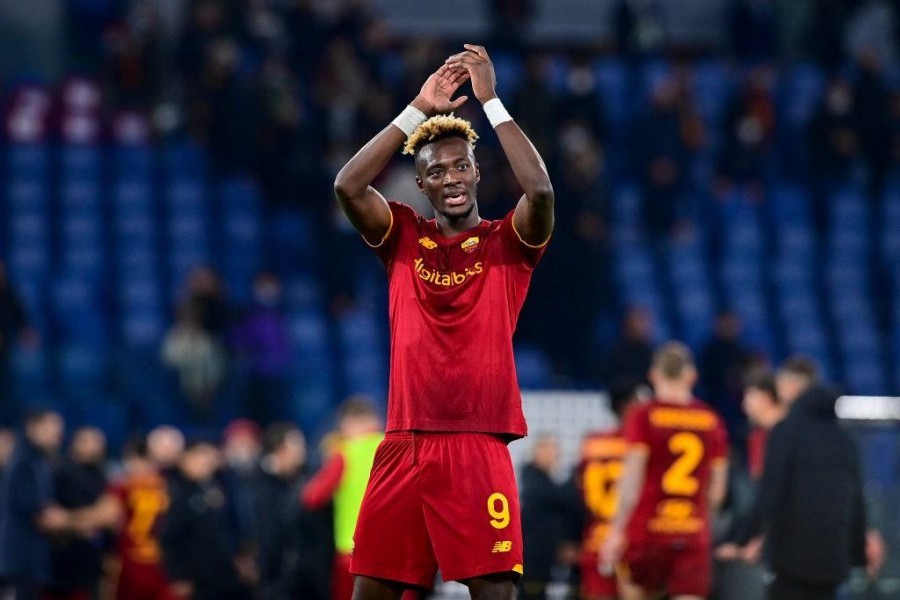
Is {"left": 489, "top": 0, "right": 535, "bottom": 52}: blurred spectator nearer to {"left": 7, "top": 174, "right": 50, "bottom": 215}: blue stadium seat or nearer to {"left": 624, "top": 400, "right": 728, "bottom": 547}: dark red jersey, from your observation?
{"left": 7, "top": 174, "right": 50, "bottom": 215}: blue stadium seat

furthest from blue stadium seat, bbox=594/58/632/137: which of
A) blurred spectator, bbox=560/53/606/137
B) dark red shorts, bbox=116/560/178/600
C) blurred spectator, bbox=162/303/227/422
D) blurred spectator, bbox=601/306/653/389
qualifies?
dark red shorts, bbox=116/560/178/600

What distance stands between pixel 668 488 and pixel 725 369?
21.4ft

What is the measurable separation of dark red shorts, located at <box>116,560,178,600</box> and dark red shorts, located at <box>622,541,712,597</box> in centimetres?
450

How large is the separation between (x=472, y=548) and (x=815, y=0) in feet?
55.9

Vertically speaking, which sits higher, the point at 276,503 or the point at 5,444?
the point at 5,444

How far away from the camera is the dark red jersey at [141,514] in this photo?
1258cm

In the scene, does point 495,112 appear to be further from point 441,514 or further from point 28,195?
point 28,195

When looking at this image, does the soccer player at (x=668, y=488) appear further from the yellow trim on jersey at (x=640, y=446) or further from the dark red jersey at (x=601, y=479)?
the dark red jersey at (x=601, y=479)

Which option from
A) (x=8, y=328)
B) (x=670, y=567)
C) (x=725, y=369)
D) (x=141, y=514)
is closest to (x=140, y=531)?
(x=141, y=514)

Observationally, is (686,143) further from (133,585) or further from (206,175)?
(133,585)

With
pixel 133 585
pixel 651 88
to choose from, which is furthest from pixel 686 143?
pixel 133 585

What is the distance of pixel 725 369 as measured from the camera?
51.8ft

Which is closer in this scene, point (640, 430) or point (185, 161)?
point (640, 430)

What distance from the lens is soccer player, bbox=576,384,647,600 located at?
10.5 m
